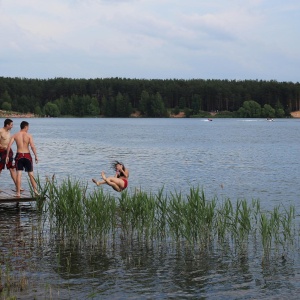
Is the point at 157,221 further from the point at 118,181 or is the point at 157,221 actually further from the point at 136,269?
the point at 136,269

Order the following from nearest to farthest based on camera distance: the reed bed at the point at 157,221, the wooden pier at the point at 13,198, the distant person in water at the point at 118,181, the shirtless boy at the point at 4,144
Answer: the reed bed at the point at 157,221 → the distant person in water at the point at 118,181 → the wooden pier at the point at 13,198 → the shirtless boy at the point at 4,144

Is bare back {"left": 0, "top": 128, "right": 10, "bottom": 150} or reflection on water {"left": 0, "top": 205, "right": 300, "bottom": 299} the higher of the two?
bare back {"left": 0, "top": 128, "right": 10, "bottom": 150}

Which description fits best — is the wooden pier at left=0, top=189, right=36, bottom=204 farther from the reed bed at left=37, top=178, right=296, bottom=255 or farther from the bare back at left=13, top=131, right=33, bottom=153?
the reed bed at left=37, top=178, right=296, bottom=255

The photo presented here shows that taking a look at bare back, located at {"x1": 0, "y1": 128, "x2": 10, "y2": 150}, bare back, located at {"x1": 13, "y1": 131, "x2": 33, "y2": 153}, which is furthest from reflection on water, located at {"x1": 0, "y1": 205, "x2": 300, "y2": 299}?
bare back, located at {"x1": 0, "y1": 128, "x2": 10, "y2": 150}

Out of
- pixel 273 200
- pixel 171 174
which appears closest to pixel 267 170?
pixel 171 174

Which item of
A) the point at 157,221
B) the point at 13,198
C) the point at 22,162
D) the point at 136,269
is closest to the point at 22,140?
the point at 22,162

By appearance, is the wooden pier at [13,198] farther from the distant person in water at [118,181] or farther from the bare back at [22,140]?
the distant person in water at [118,181]

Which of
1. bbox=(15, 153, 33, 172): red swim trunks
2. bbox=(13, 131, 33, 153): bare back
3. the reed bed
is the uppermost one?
bbox=(13, 131, 33, 153): bare back

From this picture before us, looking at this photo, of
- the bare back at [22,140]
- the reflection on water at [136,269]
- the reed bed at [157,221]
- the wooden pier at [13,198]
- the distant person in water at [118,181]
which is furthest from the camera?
the bare back at [22,140]

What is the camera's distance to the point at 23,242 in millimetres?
14227

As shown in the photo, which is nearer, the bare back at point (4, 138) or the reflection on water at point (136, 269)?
the reflection on water at point (136, 269)

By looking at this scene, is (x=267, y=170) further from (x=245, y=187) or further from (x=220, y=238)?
(x=220, y=238)

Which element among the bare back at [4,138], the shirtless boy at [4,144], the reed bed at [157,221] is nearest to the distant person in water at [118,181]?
the reed bed at [157,221]

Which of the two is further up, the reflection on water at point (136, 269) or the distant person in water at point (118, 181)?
the distant person in water at point (118, 181)
